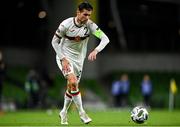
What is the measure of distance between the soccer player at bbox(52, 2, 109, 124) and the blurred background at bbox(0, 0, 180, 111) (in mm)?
24042

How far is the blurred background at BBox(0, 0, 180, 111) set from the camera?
46.0 m

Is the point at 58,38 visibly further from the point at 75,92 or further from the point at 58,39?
the point at 75,92

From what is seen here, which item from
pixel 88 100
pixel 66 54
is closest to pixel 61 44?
pixel 66 54

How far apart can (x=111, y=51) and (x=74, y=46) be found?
114 feet

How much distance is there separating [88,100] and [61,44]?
27.7 m

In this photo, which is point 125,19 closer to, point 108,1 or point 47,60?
point 108,1

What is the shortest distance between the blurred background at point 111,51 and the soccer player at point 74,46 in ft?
78.9

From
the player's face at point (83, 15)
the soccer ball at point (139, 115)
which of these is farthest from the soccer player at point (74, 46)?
the soccer ball at point (139, 115)

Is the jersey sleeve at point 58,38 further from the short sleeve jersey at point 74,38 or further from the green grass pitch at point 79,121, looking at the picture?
the green grass pitch at point 79,121

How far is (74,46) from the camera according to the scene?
18156 millimetres

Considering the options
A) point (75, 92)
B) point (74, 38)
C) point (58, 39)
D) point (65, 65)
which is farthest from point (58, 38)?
point (75, 92)

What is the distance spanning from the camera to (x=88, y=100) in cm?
4569

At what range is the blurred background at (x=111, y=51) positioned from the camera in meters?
46.0

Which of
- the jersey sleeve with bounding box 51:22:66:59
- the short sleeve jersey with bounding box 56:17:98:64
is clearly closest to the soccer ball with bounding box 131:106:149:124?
the short sleeve jersey with bounding box 56:17:98:64
